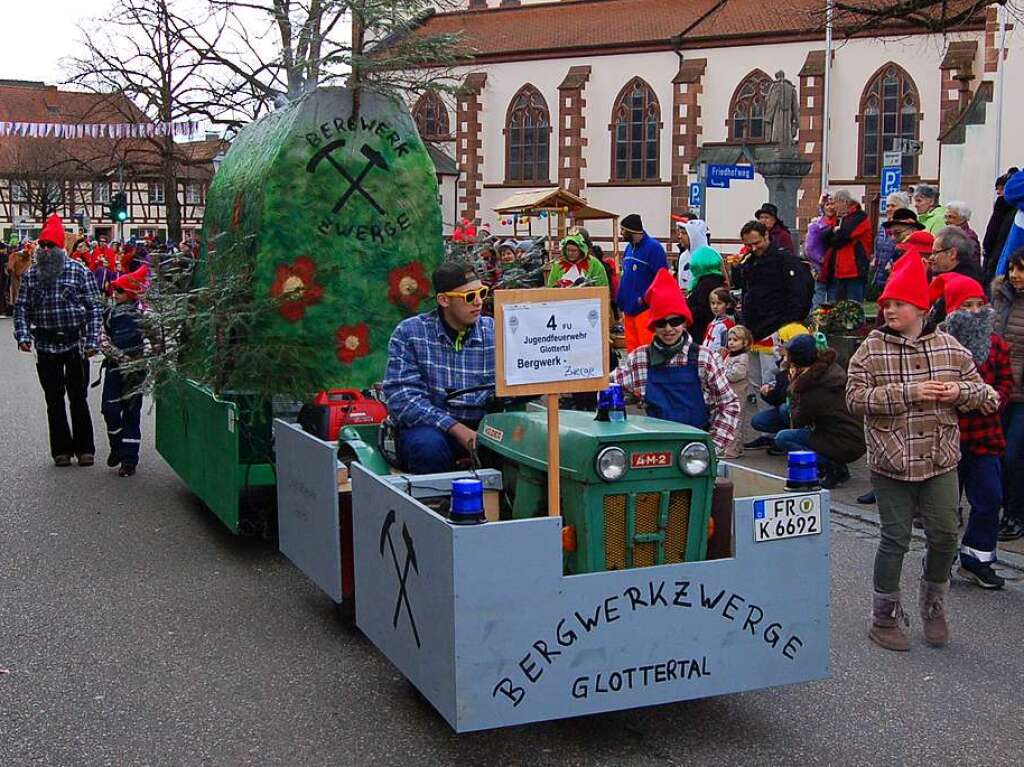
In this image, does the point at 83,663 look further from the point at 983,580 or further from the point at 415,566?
the point at 983,580

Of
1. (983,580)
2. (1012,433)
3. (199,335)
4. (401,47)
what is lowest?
(983,580)

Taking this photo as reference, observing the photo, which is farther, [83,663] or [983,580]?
[983,580]

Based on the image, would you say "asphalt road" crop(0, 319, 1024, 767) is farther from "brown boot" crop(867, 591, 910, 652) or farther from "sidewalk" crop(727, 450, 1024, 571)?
"sidewalk" crop(727, 450, 1024, 571)

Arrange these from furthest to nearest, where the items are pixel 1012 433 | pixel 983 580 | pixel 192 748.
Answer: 1. pixel 1012 433
2. pixel 983 580
3. pixel 192 748

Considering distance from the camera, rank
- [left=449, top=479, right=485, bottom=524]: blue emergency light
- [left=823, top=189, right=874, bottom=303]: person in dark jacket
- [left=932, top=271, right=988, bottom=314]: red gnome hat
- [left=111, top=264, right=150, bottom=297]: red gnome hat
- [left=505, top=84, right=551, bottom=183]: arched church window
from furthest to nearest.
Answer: [left=505, top=84, right=551, bottom=183]: arched church window < [left=823, top=189, right=874, bottom=303]: person in dark jacket < [left=111, top=264, right=150, bottom=297]: red gnome hat < [left=932, top=271, right=988, bottom=314]: red gnome hat < [left=449, top=479, right=485, bottom=524]: blue emergency light

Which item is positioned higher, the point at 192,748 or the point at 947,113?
the point at 947,113

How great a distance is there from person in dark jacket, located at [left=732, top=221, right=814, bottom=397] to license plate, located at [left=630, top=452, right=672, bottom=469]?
24.4 ft

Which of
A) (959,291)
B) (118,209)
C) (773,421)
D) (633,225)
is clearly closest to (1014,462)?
(959,291)

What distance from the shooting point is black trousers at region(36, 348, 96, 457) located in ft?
35.7

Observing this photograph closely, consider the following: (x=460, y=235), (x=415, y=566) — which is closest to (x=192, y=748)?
(x=415, y=566)

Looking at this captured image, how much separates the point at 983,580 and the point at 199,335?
498 cm

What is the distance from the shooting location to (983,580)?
7.14 meters

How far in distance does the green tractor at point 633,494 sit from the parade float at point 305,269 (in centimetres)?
352

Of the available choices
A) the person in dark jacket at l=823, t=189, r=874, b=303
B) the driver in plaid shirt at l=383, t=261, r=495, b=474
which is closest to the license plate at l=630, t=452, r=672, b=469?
the driver in plaid shirt at l=383, t=261, r=495, b=474
